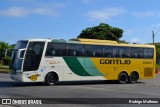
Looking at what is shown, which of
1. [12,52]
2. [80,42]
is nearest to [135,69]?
[80,42]

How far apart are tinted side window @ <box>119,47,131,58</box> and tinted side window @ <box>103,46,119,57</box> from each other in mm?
405

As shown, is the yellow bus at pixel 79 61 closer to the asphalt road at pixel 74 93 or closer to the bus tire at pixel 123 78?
the bus tire at pixel 123 78

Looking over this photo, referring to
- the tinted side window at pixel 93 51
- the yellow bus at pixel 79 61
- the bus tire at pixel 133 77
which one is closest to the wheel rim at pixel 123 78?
the yellow bus at pixel 79 61

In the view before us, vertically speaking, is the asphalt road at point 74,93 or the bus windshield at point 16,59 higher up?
the bus windshield at point 16,59

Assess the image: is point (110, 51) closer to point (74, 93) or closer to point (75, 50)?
point (75, 50)

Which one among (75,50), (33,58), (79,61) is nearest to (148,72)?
(79,61)

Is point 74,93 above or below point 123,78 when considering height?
below

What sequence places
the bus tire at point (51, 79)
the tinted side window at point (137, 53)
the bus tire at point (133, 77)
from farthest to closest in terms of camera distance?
the bus tire at point (133, 77)
the tinted side window at point (137, 53)
the bus tire at point (51, 79)

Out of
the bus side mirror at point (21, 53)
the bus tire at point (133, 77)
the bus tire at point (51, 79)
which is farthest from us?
the bus tire at point (133, 77)

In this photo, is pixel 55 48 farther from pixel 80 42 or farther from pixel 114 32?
pixel 114 32

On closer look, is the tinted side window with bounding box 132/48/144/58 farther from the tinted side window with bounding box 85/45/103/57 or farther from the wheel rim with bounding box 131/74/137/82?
the tinted side window with bounding box 85/45/103/57

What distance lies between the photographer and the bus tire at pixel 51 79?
24141mm

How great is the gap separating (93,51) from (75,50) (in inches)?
66.4

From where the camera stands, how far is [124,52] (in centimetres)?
2864
